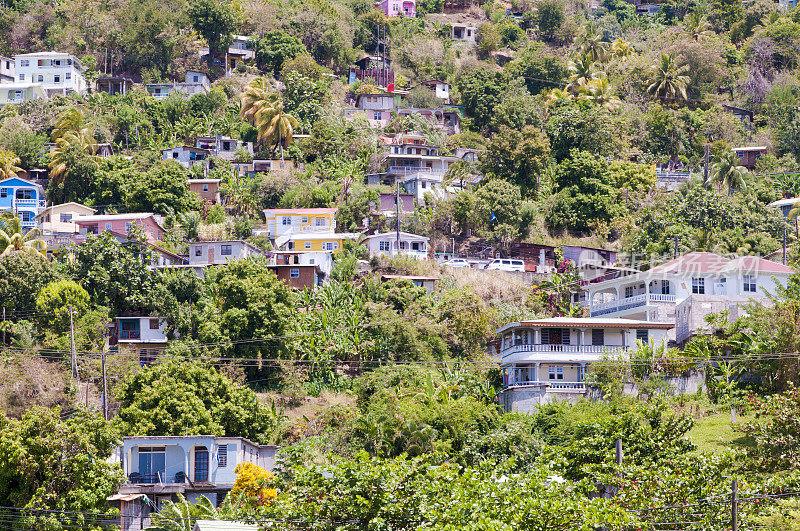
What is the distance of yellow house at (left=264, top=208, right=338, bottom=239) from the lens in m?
75.8

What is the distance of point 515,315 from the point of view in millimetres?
65062

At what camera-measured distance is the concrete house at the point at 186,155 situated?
84.2 m

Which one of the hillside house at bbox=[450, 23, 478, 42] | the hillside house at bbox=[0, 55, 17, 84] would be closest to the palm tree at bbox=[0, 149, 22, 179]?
the hillside house at bbox=[0, 55, 17, 84]

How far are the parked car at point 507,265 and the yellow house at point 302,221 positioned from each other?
36.4ft

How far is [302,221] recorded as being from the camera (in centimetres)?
7600

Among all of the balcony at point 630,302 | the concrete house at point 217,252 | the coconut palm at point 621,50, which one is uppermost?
the coconut palm at point 621,50

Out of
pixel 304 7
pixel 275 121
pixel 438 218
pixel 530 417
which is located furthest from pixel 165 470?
pixel 304 7

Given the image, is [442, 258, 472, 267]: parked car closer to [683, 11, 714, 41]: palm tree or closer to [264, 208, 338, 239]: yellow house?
[264, 208, 338, 239]: yellow house

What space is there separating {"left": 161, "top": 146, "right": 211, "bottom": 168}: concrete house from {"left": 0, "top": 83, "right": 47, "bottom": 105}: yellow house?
1521 centimetres

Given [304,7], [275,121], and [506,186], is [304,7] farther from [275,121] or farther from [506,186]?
[506,186]

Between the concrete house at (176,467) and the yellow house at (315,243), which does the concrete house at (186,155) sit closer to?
the yellow house at (315,243)

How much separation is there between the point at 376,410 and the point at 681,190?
3549 centimetres

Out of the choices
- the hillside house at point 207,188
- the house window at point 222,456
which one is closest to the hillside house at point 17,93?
the hillside house at point 207,188

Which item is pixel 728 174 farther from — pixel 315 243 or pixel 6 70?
pixel 6 70
